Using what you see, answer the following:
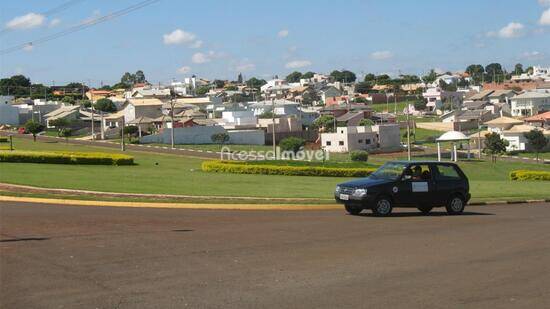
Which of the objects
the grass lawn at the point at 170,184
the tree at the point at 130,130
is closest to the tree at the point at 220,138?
the tree at the point at 130,130

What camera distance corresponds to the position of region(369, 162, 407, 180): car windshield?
2080 cm

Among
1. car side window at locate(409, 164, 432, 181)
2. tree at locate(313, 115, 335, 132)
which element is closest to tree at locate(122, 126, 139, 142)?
tree at locate(313, 115, 335, 132)

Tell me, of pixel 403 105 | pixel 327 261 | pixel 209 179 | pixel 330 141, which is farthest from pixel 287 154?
pixel 403 105

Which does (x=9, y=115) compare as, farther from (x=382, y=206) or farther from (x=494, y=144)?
(x=382, y=206)

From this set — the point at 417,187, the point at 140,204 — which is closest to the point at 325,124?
the point at 140,204

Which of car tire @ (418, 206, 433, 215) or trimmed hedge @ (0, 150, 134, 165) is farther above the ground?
trimmed hedge @ (0, 150, 134, 165)

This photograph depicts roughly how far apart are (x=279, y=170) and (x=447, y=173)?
881 inches

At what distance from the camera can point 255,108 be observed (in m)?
144

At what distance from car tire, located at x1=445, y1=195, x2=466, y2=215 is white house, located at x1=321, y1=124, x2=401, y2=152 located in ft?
219

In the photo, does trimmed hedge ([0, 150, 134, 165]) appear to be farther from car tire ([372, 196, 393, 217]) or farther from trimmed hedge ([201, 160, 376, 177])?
car tire ([372, 196, 393, 217])

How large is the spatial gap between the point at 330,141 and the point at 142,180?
2401 inches

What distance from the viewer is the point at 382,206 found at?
2020 cm

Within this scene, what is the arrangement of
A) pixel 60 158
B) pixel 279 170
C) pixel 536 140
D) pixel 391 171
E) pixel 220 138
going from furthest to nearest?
pixel 536 140 < pixel 220 138 < pixel 279 170 < pixel 60 158 < pixel 391 171

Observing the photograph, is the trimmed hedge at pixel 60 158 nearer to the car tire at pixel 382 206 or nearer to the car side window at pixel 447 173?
the car tire at pixel 382 206
